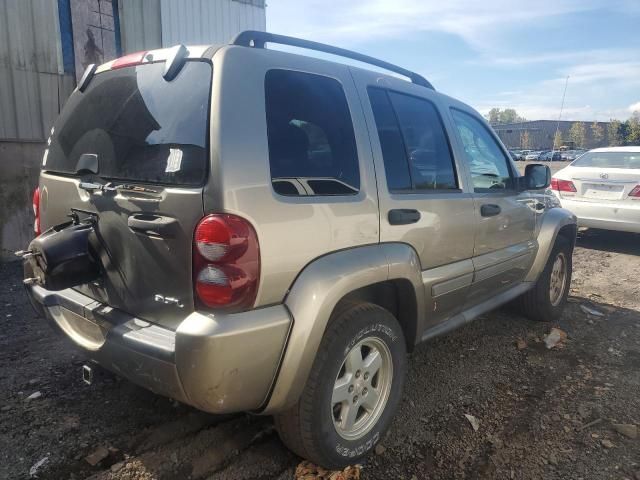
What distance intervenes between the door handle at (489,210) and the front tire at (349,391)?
1163 mm

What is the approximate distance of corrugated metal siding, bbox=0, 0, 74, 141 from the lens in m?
6.07

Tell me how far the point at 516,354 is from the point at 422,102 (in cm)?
222

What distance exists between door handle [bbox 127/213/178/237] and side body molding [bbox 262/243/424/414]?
1.82 ft

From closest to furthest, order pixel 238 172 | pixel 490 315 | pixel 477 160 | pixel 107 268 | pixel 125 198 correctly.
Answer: pixel 238 172 → pixel 125 198 → pixel 107 268 → pixel 477 160 → pixel 490 315

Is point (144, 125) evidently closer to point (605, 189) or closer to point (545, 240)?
point (545, 240)

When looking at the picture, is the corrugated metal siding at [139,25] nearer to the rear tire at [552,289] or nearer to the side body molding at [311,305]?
the rear tire at [552,289]

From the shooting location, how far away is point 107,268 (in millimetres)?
2314

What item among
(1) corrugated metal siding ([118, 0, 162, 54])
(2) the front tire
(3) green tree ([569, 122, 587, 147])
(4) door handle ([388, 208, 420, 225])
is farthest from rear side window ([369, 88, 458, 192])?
(3) green tree ([569, 122, 587, 147])

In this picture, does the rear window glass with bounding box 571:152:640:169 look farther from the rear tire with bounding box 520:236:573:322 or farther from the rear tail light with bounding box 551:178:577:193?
the rear tire with bounding box 520:236:573:322

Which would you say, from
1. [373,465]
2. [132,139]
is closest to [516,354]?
[373,465]

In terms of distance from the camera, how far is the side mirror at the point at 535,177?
392cm

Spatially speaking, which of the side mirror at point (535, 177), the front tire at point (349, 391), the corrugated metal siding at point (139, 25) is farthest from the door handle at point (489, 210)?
the corrugated metal siding at point (139, 25)

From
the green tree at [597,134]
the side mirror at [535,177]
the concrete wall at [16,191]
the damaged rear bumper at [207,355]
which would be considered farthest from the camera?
the green tree at [597,134]

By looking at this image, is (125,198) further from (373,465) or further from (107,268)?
(373,465)
